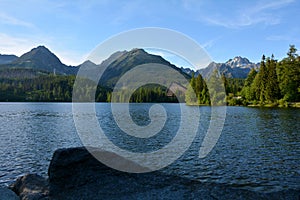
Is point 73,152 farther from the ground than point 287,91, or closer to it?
closer to it

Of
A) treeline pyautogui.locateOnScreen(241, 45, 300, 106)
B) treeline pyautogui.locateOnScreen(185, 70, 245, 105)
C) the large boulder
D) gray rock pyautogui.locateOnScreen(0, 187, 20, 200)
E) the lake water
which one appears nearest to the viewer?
the large boulder

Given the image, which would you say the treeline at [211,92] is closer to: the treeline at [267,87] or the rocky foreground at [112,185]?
the treeline at [267,87]

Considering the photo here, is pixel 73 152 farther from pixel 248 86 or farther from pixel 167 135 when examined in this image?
pixel 248 86

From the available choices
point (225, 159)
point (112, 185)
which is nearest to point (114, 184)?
point (112, 185)

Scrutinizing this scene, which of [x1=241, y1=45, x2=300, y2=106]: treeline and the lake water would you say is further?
[x1=241, y1=45, x2=300, y2=106]: treeline

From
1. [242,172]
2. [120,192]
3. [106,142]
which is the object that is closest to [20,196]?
[120,192]

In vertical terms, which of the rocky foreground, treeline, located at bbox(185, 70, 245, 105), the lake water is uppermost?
treeline, located at bbox(185, 70, 245, 105)

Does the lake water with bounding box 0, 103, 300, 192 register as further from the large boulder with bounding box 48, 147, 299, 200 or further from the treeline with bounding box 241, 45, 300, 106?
the treeline with bounding box 241, 45, 300, 106

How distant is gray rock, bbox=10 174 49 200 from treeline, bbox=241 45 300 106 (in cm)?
10841

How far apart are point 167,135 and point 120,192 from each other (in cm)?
2834

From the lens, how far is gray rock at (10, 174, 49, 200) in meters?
11.4

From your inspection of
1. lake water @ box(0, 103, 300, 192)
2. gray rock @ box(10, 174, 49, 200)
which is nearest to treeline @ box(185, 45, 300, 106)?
lake water @ box(0, 103, 300, 192)

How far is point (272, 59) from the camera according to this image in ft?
387

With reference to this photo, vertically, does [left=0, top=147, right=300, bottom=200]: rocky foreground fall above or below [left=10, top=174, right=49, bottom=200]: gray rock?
above
